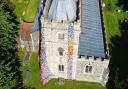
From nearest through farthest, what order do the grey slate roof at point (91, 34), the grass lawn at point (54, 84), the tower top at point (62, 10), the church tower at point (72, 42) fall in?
1. the tower top at point (62, 10)
2. the church tower at point (72, 42)
3. the grey slate roof at point (91, 34)
4. the grass lawn at point (54, 84)

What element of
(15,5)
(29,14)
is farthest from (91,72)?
(15,5)

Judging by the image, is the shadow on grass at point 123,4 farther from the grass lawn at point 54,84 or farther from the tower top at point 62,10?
the tower top at point 62,10

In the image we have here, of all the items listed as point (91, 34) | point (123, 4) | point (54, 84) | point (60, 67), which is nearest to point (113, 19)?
point (123, 4)

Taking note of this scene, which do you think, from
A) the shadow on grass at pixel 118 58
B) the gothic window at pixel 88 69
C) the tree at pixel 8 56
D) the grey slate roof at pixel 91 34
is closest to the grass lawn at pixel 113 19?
the shadow on grass at pixel 118 58

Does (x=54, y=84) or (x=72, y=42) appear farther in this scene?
(x=54, y=84)

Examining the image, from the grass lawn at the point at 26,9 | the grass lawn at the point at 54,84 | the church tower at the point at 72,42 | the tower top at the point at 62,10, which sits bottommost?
the grass lawn at the point at 54,84

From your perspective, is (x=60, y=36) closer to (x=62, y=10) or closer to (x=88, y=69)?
(x=62, y=10)
